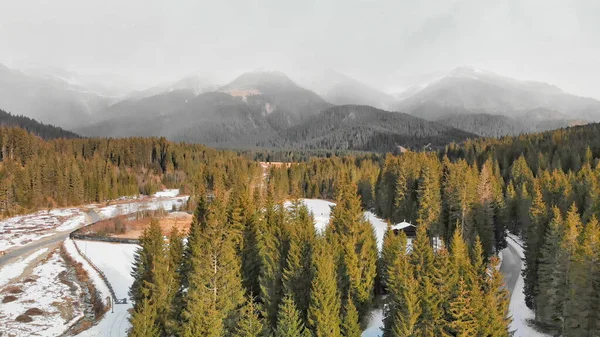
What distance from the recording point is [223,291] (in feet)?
119

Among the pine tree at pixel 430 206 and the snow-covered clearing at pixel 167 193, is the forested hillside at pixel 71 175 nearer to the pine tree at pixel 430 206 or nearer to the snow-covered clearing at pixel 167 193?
the snow-covered clearing at pixel 167 193

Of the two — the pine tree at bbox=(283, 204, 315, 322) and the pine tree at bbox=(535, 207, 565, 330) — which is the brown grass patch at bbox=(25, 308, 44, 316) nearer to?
the pine tree at bbox=(283, 204, 315, 322)

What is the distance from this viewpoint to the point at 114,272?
2499 inches

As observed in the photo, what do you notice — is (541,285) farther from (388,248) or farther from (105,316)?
Result: (105,316)

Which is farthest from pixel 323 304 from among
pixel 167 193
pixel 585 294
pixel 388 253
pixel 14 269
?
pixel 167 193

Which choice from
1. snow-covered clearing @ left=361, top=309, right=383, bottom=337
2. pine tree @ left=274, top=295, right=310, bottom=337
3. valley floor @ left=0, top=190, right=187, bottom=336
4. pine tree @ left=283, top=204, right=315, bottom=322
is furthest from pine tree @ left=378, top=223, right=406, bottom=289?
valley floor @ left=0, top=190, right=187, bottom=336

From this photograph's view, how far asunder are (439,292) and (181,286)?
25040 millimetres

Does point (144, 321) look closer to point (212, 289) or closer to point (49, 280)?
point (212, 289)

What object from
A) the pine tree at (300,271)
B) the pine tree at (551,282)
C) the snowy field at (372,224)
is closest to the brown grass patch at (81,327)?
the pine tree at (300,271)

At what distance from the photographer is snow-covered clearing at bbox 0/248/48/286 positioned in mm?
60844

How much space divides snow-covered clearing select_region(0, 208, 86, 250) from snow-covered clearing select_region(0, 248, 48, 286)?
10.6 m

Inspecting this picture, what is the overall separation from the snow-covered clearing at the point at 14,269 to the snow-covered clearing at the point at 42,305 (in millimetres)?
2245

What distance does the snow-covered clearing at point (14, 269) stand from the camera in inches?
2395

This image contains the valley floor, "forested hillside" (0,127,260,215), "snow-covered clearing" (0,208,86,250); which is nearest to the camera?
the valley floor
